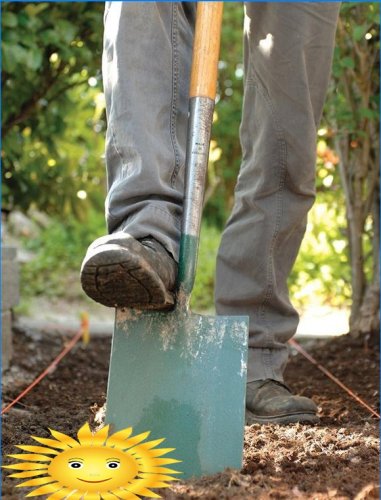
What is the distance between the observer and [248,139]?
2.04 meters

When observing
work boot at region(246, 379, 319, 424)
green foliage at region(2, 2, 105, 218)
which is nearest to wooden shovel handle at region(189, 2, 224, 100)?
work boot at region(246, 379, 319, 424)

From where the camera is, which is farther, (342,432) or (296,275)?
(296,275)

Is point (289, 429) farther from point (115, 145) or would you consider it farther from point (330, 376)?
point (330, 376)

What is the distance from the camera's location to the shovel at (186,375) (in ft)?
4.89

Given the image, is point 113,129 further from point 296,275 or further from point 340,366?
point 296,275

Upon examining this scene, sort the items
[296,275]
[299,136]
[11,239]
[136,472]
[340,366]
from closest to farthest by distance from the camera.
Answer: [136,472] < [299,136] < [340,366] < [296,275] < [11,239]

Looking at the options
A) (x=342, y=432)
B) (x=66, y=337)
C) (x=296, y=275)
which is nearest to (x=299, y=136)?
(x=342, y=432)

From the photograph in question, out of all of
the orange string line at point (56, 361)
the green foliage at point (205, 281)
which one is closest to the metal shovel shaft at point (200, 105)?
the orange string line at point (56, 361)

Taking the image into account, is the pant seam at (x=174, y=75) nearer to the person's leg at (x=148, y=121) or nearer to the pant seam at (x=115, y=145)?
the person's leg at (x=148, y=121)

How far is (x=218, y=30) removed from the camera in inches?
65.1

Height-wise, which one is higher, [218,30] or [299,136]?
[218,30]

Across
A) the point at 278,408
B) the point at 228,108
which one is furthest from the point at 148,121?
the point at 228,108

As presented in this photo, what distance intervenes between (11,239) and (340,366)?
14.4 feet

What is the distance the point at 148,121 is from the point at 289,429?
73cm
